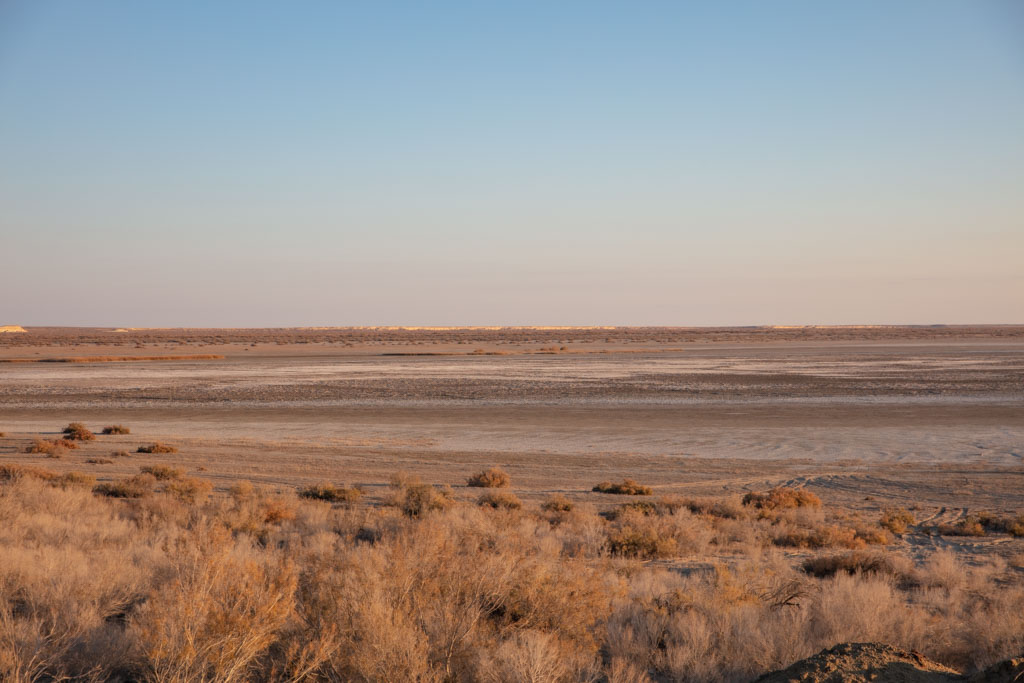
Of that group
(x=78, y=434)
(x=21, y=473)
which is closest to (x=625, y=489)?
(x=21, y=473)

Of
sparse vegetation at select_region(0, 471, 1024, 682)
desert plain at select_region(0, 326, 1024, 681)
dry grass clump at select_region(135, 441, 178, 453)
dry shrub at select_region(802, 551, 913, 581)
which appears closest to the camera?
sparse vegetation at select_region(0, 471, 1024, 682)

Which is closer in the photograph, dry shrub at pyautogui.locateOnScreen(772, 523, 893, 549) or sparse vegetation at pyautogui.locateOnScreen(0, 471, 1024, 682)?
sparse vegetation at pyautogui.locateOnScreen(0, 471, 1024, 682)

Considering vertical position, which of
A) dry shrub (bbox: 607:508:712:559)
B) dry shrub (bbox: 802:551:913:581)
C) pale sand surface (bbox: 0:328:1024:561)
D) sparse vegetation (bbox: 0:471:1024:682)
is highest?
sparse vegetation (bbox: 0:471:1024:682)

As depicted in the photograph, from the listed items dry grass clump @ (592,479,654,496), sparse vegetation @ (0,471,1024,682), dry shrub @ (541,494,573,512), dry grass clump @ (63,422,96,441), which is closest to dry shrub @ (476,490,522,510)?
dry shrub @ (541,494,573,512)

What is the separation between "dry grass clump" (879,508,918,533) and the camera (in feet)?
39.9

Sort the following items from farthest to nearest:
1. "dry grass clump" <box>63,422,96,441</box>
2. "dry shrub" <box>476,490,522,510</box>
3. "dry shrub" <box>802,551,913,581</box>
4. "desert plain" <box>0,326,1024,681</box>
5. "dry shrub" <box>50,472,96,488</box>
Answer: "dry grass clump" <box>63,422,96,441</box>, "dry shrub" <box>50,472,96,488</box>, "dry shrub" <box>476,490,522,510</box>, "dry shrub" <box>802,551,913,581</box>, "desert plain" <box>0,326,1024,681</box>

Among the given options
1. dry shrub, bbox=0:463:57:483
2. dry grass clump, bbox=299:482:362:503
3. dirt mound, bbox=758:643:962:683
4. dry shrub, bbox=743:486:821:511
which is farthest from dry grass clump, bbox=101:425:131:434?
dirt mound, bbox=758:643:962:683

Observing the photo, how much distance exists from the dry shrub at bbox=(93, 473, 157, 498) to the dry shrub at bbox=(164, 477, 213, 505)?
18.8 inches

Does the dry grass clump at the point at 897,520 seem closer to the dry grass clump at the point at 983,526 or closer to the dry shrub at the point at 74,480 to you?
the dry grass clump at the point at 983,526

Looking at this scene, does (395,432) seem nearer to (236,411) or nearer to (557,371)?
(236,411)

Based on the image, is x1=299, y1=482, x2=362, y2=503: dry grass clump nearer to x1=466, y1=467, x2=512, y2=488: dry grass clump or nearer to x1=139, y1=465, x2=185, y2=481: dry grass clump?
x1=466, y1=467, x2=512, y2=488: dry grass clump

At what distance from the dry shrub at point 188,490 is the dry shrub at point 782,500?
989 cm

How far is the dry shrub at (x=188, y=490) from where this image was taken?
43.8ft

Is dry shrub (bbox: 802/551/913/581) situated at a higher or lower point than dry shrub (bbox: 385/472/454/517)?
higher
